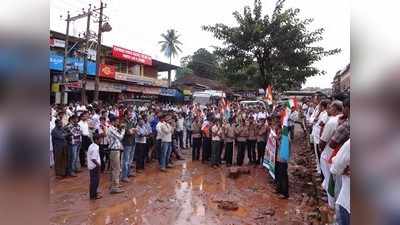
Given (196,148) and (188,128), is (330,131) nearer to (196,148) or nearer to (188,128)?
(196,148)

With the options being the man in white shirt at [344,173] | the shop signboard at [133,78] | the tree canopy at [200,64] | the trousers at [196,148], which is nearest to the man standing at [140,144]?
the trousers at [196,148]

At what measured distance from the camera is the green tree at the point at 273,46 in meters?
20.2

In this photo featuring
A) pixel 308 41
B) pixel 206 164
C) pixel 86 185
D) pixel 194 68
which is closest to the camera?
pixel 86 185

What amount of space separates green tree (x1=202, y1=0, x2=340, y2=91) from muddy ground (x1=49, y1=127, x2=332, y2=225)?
32.1 ft

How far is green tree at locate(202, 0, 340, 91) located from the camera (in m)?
20.2

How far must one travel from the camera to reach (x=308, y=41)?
20188 millimetres

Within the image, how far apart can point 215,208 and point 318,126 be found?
283cm

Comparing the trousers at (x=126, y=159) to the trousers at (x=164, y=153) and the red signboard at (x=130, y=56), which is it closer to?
the trousers at (x=164, y=153)

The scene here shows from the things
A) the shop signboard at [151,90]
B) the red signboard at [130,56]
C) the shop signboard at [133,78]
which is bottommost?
the shop signboard at [151,90]

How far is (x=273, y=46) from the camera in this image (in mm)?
20406

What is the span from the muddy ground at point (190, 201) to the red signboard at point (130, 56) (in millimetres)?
21818
